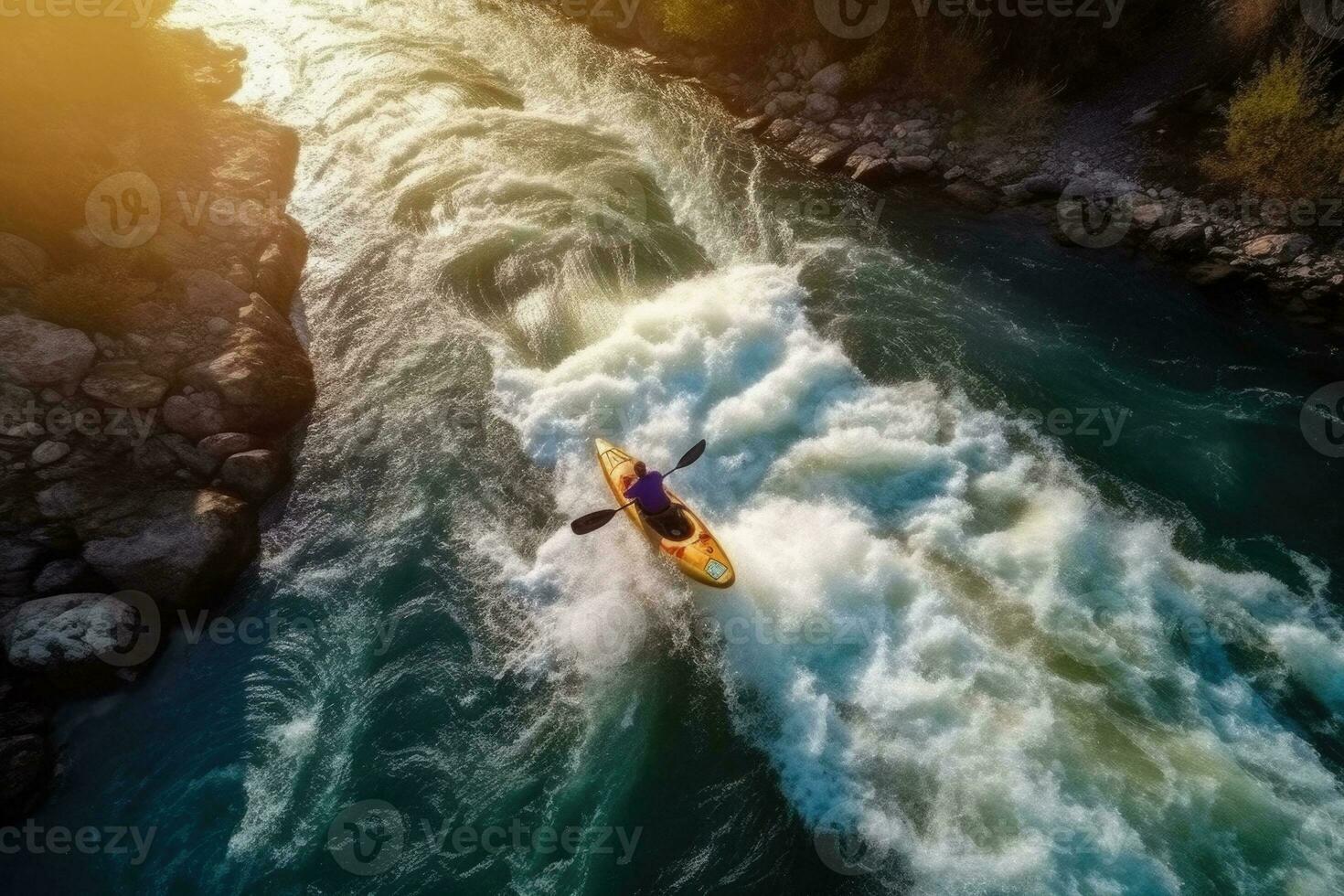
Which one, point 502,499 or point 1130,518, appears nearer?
point 1130,518

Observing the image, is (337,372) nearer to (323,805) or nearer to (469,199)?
(469,199)

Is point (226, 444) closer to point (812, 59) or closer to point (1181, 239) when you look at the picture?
point (812, 59)

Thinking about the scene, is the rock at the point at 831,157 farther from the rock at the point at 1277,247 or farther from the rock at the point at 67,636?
the rock at the point at 67,636

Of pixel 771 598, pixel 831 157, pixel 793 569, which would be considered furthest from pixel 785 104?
pixel 771 598

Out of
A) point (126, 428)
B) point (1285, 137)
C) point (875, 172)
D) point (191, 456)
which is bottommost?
point (191, 456)

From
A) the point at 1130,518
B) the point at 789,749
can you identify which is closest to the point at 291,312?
the point at 789,749

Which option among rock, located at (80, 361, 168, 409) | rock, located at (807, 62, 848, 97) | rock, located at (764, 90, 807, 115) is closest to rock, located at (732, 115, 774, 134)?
rock, located at (764, 90, 807, 115)
